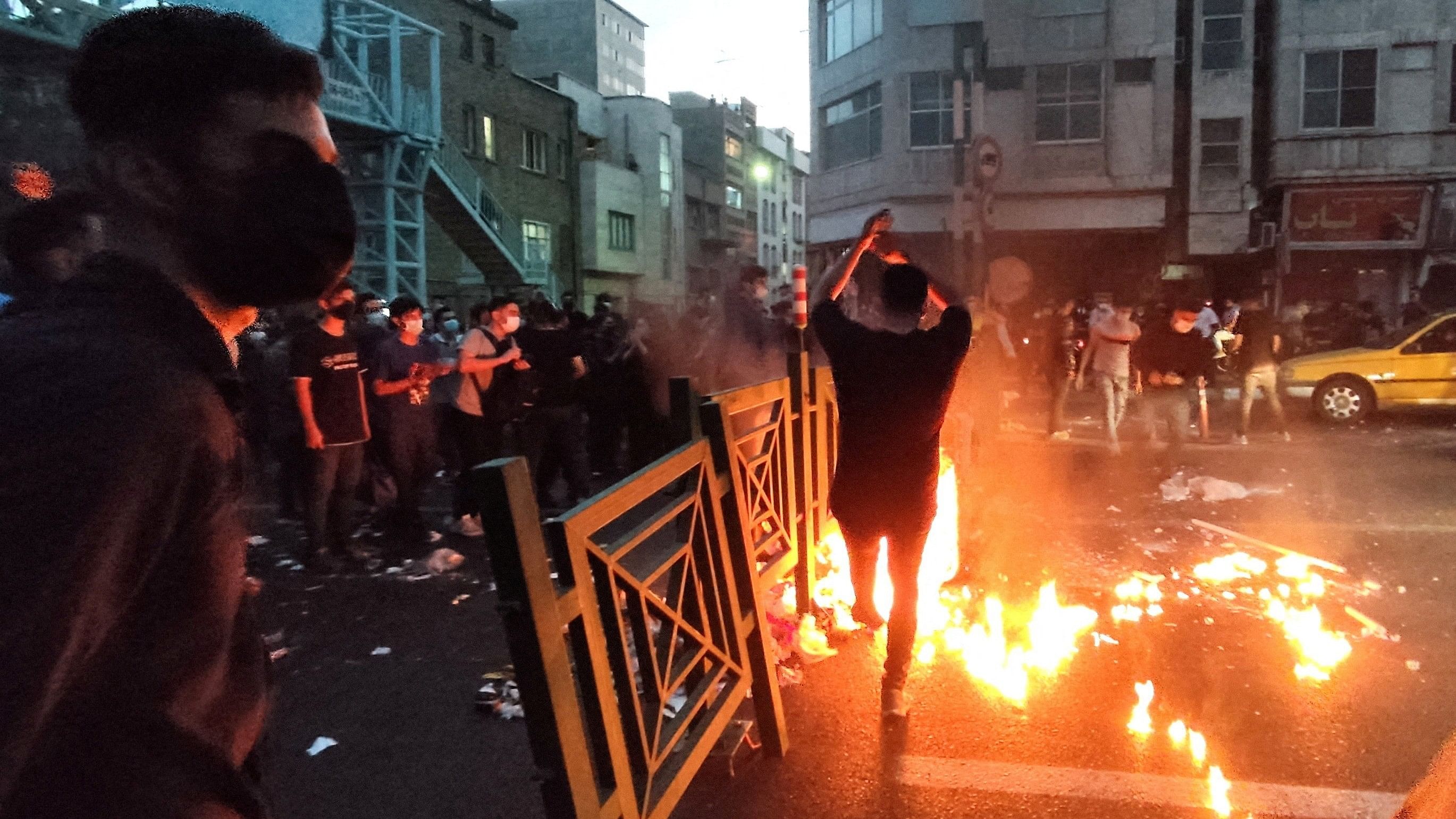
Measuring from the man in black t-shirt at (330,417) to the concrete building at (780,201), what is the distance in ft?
185

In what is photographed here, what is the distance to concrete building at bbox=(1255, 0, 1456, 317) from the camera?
2633cm

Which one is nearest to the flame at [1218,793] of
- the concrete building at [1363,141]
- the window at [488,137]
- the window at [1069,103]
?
the window at [1069,103]

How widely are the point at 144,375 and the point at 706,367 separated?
845 cm

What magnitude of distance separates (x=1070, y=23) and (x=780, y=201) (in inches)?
1837

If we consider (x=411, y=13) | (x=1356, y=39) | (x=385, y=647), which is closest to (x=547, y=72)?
(x=411, y=13)

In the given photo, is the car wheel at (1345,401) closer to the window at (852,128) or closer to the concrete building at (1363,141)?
the concrete building at (1363,141)

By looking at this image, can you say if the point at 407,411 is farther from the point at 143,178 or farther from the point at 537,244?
the point at 537,244

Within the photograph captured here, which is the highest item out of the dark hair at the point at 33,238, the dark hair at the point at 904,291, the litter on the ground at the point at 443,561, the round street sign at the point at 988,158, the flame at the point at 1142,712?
the round street sign at the point at 988,158

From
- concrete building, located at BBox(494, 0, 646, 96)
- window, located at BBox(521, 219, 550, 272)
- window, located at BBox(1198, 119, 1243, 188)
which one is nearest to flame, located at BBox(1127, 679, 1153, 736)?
window, located at BBox(1198, 119, 1243, 188)

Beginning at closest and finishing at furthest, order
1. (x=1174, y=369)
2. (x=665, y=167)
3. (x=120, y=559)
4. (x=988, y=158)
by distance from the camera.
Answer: (x=120, y=559)
(x=1174, y=369)
(x=988, y=158)
(x=665, y=167)

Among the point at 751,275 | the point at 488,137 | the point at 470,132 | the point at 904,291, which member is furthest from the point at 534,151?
the point at 904,291

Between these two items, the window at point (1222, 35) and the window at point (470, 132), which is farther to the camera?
the window at point (470, 132)

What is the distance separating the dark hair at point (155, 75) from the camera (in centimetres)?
120

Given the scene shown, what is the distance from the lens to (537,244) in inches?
1404
